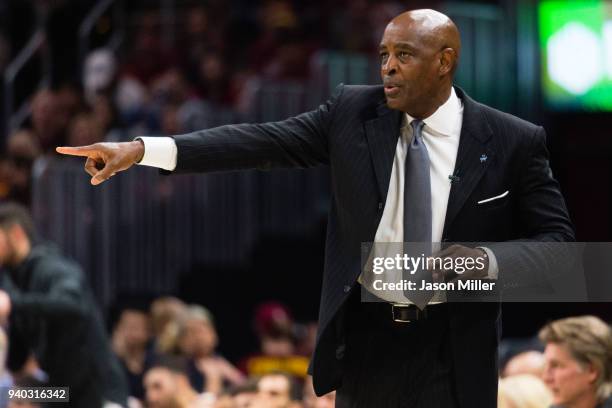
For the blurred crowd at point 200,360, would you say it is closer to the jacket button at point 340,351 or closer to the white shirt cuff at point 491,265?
the jacket button at point 340,351

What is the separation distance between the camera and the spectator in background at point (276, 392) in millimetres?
6195

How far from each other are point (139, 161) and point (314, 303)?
21.9ft

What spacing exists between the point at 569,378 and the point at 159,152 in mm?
2235

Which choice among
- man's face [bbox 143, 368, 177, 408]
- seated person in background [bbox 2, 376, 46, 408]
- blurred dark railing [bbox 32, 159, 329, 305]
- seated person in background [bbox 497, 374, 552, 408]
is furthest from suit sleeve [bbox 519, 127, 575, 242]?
blurred dark railing [bbox 32, 159, 329, 305]

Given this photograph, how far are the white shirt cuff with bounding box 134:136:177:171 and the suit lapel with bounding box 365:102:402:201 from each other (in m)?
0.55

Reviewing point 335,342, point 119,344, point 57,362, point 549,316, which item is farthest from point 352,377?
point 549,316

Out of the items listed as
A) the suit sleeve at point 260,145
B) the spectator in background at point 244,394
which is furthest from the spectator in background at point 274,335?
the suit sleeve at point 260,145

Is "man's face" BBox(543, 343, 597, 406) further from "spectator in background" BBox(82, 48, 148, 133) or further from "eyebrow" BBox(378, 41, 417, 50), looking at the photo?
"spectator in background" BBox(82, 48, 148, 133)

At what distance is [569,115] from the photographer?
980cm

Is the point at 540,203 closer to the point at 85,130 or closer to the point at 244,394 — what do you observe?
the point at 244,394

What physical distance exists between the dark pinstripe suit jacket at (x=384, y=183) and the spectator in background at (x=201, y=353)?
5.02m

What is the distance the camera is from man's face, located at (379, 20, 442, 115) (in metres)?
3.44

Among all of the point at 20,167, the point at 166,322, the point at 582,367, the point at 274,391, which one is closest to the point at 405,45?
the point at 582,367

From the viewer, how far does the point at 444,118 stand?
Answer: 3572 mm
